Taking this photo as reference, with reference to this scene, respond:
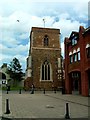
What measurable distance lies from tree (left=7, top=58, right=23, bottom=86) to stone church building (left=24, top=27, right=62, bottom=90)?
21710 mm

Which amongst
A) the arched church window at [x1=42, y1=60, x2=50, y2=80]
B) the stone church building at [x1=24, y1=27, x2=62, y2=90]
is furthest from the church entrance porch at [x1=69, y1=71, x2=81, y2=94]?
the arched church window at [x1=42, y1=60, x2=50, y2=80]

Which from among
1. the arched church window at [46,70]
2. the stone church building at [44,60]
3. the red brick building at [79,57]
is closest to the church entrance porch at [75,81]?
the red brick building at [79,57]

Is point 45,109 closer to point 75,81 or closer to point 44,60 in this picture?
point 75,81

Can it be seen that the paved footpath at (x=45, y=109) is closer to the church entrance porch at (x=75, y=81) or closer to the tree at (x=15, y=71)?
the church entrance porch at (x=75, y=81)

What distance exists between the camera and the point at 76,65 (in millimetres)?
35375

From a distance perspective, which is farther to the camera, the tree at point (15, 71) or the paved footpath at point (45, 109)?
the tree at point (15, 71)

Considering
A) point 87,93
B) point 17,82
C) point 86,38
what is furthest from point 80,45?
point 17,82

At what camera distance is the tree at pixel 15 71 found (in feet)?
268

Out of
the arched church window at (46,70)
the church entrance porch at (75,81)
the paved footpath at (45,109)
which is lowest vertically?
the paved footpath at (45,109)

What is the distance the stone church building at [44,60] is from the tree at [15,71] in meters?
21.7

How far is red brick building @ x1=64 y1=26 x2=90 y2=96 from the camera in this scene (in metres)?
31.2

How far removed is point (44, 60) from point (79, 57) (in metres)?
26.8

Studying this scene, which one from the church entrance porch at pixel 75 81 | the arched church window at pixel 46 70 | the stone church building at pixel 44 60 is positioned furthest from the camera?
the arched church window at pixel 46 70

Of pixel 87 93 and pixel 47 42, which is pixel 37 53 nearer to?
pixel 47 42
